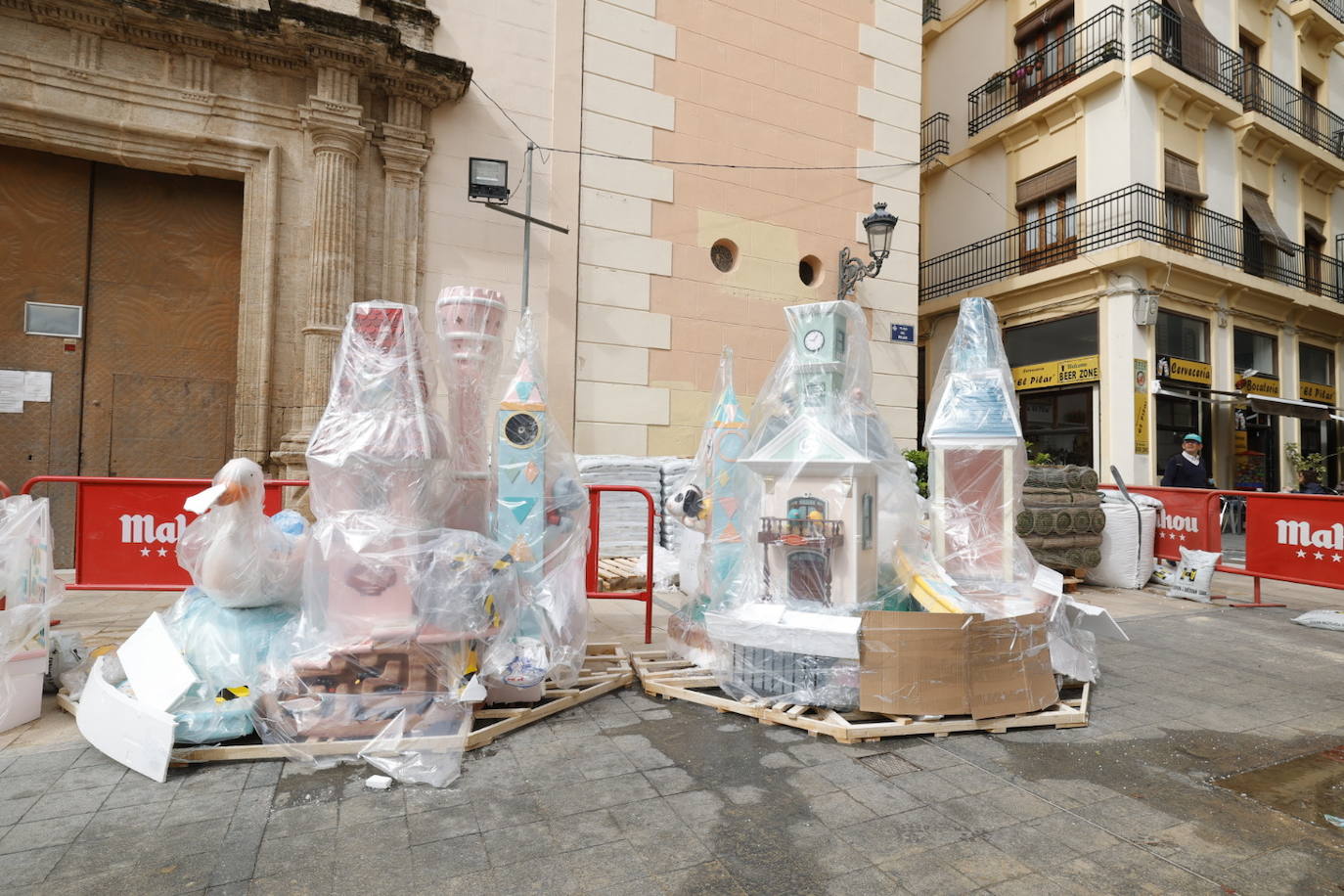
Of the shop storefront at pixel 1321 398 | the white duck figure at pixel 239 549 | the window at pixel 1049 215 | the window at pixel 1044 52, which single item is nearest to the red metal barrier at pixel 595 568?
the white duck figure at pixel 239 549

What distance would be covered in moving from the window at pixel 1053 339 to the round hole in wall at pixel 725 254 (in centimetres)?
799

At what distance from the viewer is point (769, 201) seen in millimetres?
9711

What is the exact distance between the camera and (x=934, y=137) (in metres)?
16.6

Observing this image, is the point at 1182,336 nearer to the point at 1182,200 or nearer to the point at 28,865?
the point at 1182,200

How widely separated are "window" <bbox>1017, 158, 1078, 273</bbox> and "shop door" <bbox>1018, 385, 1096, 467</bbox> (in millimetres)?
2661

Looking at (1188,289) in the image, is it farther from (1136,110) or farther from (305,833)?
(305,833)

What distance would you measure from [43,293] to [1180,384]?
16850 millimetres

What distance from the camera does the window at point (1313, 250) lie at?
15961 mm

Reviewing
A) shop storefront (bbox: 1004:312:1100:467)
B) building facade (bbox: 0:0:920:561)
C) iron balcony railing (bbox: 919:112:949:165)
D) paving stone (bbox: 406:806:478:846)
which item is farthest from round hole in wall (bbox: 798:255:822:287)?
paving stone (bbox: 406:806:478:846)

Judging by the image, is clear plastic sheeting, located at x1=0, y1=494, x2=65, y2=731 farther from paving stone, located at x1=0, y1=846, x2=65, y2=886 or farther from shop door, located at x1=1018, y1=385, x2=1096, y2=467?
shop door, located at x1=1018, y1=385, x2=1096, y2=467

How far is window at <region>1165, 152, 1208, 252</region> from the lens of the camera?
13.3 metres

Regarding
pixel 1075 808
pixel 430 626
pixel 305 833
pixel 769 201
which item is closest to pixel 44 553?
pixel 430 626

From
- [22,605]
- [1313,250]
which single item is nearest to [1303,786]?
[22,605]

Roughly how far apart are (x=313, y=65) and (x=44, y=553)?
5.75m
